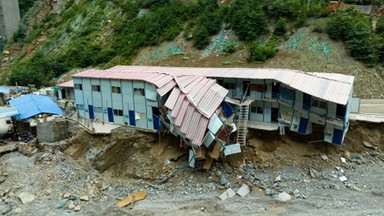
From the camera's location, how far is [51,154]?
23.6 meters

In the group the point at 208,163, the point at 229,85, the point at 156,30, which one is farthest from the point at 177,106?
the point at 156,30

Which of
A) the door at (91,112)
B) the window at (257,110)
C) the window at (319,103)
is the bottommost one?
the door at (91,112)

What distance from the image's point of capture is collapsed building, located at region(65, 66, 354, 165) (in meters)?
20.5

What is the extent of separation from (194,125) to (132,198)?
6.05 metres

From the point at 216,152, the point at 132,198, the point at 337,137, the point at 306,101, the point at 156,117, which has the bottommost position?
the point at 132,198

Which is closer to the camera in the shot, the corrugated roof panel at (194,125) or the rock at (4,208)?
the rock at (4,208)

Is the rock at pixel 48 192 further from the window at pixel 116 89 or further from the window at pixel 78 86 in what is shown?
the window at pixel 78 86

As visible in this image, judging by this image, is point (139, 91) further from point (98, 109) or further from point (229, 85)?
point (229, 85)

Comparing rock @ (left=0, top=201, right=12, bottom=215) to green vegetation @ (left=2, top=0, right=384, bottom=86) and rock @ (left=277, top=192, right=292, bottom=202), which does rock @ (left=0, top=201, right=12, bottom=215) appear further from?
green vegetation @ (left=2, top=0, right=384, bottom=86)

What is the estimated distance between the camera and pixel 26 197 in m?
20.0

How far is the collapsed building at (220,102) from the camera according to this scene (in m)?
20.5

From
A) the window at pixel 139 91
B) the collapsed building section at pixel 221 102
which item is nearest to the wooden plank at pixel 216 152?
the collapsed building section at pixel 221 102

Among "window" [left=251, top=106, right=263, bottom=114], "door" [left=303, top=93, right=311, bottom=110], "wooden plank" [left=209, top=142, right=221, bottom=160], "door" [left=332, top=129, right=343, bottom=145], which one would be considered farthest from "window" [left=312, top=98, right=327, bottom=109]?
"wooden plank" [left=209, top=142, right=221, bottom=160]

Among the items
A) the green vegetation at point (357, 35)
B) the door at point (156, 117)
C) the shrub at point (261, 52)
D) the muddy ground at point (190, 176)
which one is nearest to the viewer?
the muddy ground at point (190, 176)
